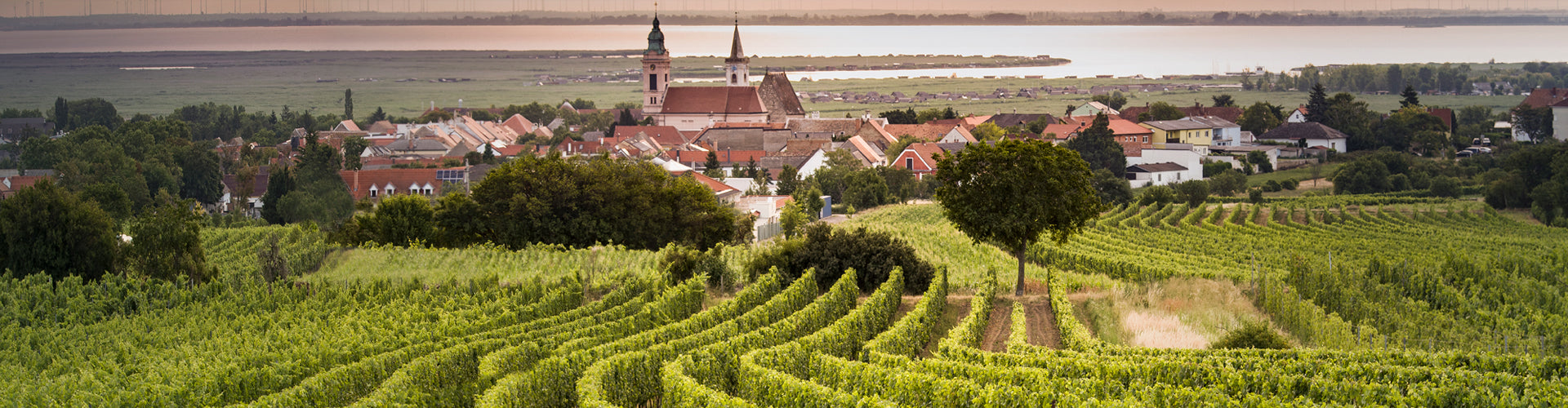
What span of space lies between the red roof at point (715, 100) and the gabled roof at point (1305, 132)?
59.5m

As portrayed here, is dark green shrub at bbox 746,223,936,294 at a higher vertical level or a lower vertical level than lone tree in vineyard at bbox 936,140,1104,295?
A: lower

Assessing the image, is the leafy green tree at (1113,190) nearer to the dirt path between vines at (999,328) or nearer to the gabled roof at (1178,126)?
the dirt path between vines at (999,328)

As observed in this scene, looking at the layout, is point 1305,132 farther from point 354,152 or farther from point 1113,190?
point 354,152

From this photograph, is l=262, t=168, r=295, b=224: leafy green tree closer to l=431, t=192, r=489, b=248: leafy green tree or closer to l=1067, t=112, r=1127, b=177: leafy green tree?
l=431, t=192, r=489, b=248: leafy green tree

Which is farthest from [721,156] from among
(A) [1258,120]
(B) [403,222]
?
(B) [403,222]

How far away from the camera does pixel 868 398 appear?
52.1 ft

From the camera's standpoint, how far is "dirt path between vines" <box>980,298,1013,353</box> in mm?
24938

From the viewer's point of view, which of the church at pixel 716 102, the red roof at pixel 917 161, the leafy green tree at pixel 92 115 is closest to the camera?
the red roof at pixel 917 161

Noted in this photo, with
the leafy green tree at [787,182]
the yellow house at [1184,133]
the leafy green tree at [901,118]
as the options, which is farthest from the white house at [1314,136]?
the leafy green tree at [787,182]

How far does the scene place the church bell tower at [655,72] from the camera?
157m

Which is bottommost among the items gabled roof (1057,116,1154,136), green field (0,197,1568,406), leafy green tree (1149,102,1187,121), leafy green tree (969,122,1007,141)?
green field (0,197,1568,406)

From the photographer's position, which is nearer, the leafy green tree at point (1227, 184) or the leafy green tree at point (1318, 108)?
the leafy green tree at point (1227, 184)

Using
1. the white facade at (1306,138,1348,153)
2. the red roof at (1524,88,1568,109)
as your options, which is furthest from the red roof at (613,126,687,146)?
the red roof at (1524,88,1568,109)

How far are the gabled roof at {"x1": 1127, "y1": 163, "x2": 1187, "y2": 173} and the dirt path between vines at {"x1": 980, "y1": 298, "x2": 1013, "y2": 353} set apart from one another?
66.3 m
